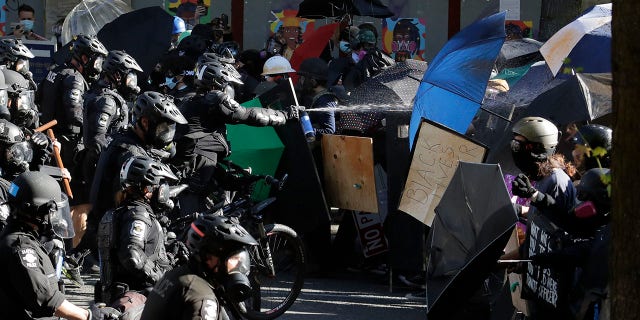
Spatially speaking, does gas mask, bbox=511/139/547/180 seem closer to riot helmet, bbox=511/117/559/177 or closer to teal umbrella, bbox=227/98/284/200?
riot helmet, bbox=511/117/559/177

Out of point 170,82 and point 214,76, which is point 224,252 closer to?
point 214,76

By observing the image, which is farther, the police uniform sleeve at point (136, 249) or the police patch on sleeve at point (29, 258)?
the police uniform sleeve at point (136, 249)

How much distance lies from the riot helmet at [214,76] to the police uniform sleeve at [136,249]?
10.4 feet

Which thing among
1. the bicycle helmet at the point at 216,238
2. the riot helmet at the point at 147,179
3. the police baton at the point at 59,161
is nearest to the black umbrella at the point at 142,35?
the police baton at the point at 59,161

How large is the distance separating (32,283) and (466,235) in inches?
86.1

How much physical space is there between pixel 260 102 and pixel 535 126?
155 inches

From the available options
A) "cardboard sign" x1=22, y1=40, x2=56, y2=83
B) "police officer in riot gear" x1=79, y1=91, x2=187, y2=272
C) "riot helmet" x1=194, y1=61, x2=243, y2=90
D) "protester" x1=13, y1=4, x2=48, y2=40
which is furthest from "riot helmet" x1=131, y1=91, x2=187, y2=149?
"protester" x1=13, y1=4, x2=48, y2=40

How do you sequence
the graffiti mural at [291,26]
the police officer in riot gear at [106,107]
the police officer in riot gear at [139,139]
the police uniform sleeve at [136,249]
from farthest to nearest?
1. the graffiti mural at [291,26]
2. the police officer in riot gear at [106,107]
3. the police officer in riot gear at [139,139]
4. the police uniform sleeve at [136,249]

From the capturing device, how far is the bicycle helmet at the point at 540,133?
673 centimetres

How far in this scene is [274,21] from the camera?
18.7 m

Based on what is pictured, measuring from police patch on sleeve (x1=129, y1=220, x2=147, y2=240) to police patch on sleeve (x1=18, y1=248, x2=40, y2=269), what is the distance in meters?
0.70

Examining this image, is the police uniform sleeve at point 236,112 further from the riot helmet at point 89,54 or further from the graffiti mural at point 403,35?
the graffiti mural at point 403,35

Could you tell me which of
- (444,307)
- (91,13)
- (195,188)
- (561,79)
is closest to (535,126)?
(444,307)

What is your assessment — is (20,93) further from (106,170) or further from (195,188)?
(106,170)
